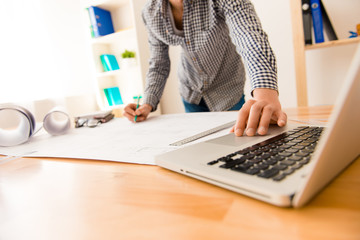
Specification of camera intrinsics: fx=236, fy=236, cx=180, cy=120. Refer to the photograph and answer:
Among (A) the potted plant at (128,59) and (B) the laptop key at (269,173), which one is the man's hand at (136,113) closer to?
(B) the laptop key at (269,173)

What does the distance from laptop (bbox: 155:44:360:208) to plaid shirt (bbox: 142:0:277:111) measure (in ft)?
0.99

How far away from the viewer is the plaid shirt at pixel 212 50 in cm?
72

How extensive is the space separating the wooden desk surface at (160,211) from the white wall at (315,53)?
5.20ft

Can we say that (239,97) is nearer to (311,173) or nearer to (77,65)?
(311,173)

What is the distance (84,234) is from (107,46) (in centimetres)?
269

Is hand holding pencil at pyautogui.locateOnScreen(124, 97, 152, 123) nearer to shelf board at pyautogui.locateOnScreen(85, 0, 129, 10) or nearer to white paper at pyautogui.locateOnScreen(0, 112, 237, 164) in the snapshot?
white paper at pyautogui.locateOnScreen(0, 112, 237, 164)

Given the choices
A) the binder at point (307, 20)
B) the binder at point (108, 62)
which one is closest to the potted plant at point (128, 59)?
the binder at point (108, 62)

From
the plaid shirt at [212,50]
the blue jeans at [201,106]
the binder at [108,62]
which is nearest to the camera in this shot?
the plaid shirt at [212,50]

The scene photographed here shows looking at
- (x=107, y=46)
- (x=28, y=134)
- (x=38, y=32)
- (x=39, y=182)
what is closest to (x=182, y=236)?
(x=39, y=182)

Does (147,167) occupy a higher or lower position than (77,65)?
lower

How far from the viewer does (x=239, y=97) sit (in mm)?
1199

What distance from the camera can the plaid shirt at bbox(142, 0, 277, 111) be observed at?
2.37 ft

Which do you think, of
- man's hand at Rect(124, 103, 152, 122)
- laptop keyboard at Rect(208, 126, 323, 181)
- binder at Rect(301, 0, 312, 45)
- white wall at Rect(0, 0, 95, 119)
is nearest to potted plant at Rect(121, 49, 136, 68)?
white wall at Rect(0, 0, 95, 119)

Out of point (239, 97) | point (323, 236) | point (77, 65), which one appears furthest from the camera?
point (77, 65)
